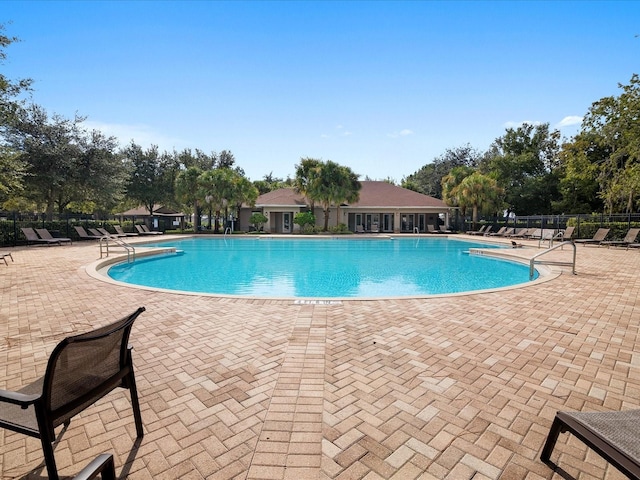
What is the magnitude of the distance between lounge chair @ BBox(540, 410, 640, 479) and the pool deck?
43cm

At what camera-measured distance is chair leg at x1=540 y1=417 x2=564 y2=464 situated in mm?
2003

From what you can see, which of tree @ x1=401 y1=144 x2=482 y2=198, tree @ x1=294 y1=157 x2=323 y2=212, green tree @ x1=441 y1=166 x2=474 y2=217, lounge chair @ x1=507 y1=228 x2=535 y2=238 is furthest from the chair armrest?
tree @ x1=401 y1=144 x2=482 y2=198

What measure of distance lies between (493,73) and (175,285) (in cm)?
1730

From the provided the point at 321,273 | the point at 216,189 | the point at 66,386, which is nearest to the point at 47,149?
the point at 216,189

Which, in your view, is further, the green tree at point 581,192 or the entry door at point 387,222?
the entry door at point 387,222

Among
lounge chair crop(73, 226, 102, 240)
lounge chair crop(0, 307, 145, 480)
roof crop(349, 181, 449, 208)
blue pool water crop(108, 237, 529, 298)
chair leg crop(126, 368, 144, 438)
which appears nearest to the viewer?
lounge chair crop(0, 307, 145, 480)

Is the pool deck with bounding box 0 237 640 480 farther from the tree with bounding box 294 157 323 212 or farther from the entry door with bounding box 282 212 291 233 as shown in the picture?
the entry door with bounding box 282 212 291 233

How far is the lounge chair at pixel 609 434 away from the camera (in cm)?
150

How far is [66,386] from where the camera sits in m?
1.78

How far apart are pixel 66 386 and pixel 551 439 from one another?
2.91 m

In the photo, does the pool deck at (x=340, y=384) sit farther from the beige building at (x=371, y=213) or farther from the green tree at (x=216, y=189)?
the beige building at (x=371, y=213)

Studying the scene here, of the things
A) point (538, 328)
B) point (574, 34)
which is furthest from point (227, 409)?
point (574, 34)

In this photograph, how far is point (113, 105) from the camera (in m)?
18.8

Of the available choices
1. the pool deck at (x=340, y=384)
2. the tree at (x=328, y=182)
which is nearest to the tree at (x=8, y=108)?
the pool deck at (x=340, y=384)
